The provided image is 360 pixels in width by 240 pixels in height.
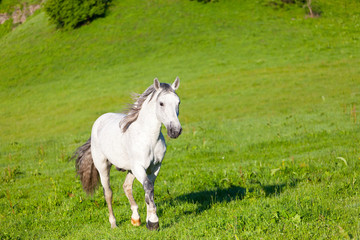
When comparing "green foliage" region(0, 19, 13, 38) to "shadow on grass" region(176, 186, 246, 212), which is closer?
"shadow on grass" region(176, 186, 246, 212)

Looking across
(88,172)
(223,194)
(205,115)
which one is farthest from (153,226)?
(205,115)

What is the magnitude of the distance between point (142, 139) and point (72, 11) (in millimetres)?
60215

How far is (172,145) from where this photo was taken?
683 inches

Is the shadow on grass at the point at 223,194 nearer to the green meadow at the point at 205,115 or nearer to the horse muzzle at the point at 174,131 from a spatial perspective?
the green meadow at the point at 205,115

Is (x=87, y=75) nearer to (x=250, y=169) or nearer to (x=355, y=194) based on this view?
(x=250, y=169)

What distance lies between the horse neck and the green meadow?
1.73 metres

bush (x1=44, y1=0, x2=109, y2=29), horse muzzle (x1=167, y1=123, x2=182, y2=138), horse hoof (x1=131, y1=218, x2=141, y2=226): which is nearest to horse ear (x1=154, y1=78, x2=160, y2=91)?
horse muzzle (x1=167, y1=123, x2=182, y2=138)

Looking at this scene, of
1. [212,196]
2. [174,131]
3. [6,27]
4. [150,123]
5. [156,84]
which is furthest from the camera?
[6,27]

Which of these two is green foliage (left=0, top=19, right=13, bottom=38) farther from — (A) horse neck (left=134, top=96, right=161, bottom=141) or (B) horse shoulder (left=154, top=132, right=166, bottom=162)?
(B) horse shoulder (left=154, top=132, right=166, bottom=162)

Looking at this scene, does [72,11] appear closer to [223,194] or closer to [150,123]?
[223,194]

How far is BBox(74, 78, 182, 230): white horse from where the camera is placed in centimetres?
655

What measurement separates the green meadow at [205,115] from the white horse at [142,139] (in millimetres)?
838

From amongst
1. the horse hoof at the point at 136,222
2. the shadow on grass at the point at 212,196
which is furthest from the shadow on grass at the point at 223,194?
the horse hoof at the point at 136,222

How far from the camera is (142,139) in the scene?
707 centimetres
